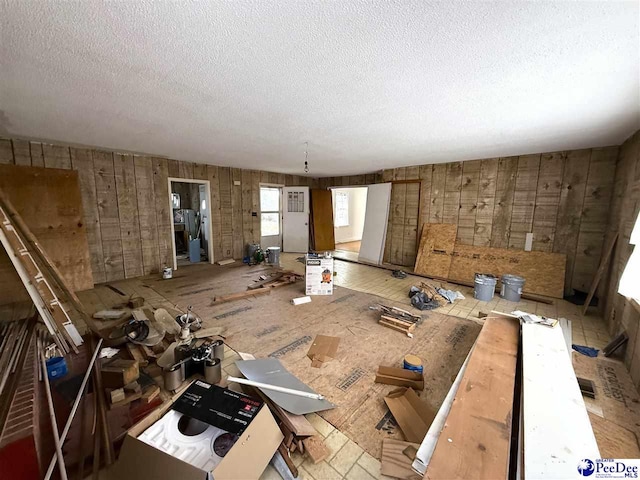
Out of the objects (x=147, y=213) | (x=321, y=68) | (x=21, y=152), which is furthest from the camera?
(x=147, y=213)

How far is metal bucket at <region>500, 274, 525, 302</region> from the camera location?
3.99 m

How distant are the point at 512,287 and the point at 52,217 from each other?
7530 millimetres

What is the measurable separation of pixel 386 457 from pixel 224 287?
3.72 m

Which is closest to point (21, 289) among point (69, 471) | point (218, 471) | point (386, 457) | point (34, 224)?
point (34, 224)

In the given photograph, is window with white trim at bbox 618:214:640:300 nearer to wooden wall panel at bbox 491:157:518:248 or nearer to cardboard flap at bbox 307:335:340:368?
wooden wall panel at bbox 491:157:518:248

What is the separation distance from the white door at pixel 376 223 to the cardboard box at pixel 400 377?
4.31 metres

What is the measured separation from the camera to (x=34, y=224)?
12.2 feet

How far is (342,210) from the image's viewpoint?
9.88 metres

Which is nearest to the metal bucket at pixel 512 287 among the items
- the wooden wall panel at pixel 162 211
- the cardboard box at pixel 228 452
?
the cardboard box at pixel 228 452

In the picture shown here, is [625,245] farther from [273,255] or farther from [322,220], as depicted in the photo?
[322,220]

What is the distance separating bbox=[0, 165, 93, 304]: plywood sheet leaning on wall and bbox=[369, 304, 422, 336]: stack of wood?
193 inches

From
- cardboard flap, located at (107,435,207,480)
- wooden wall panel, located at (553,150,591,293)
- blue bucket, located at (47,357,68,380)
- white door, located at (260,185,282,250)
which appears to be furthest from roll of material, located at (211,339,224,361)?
wooden wall panel, located at (553,150,591,293)

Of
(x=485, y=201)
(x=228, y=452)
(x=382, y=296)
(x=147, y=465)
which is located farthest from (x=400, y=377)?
(x=485, y=201)

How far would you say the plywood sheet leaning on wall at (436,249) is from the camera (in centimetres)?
523
